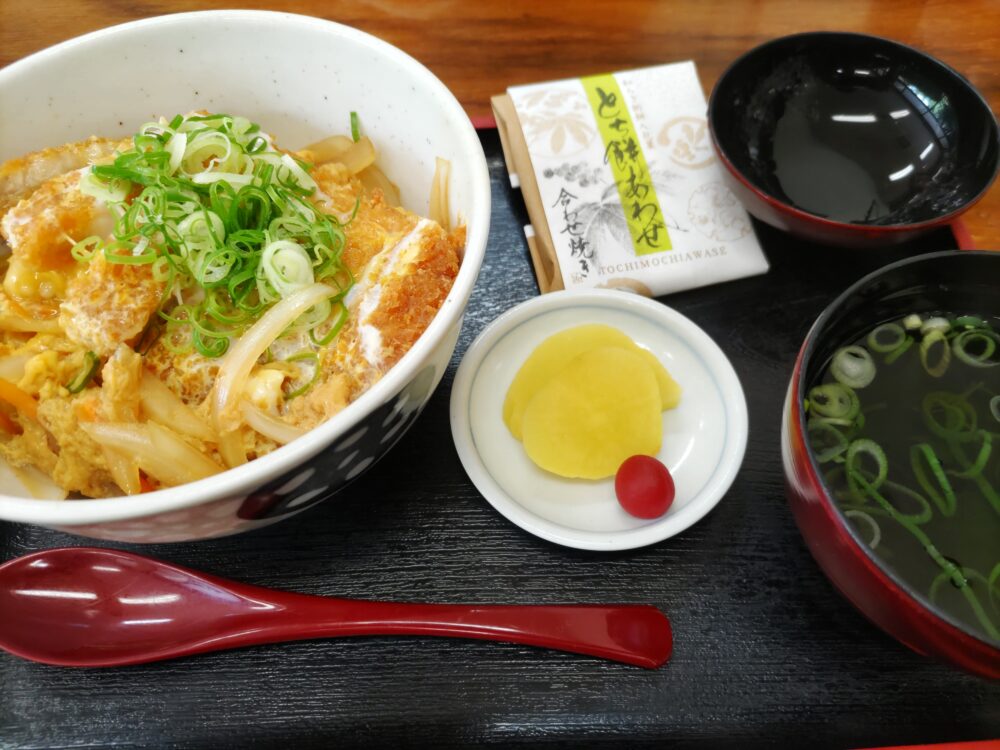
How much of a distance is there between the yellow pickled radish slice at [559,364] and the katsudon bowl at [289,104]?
8.8 inches

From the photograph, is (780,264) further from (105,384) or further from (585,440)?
(105,384)

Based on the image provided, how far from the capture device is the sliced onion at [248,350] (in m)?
1.22

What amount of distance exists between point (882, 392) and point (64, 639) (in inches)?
58.2

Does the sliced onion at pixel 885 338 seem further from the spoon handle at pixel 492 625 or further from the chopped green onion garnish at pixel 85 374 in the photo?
the chopped green onion garnish at pixel 85 374

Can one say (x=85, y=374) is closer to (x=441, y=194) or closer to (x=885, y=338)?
(x=441, y=194)

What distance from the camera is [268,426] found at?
48.0 inches

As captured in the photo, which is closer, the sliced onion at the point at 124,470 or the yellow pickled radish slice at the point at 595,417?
the sliced onion at the point at 124,470

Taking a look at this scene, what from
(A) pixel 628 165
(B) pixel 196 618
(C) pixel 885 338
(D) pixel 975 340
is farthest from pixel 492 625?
(A) pixel 628 165

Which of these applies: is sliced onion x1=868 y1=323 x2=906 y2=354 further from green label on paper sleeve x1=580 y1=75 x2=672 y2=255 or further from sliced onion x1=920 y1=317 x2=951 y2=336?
green label on paper sleeve x1=580 y1=75 x2=672 y2=255

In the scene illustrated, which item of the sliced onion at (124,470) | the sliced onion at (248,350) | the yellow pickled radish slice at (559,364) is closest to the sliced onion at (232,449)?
the sliced onion at (248,350)

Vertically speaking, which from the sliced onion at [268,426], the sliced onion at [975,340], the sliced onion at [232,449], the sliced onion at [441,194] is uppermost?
the sliced onion at [441,194]

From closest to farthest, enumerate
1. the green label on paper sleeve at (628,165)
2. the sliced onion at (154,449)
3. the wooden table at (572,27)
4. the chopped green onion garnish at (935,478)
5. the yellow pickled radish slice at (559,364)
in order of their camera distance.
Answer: the sliced onion at (154,449), the chopped green onion garnish at (935,478), the yellow pickled radish slice at (559,364), the green label on paper sleeve at (628,165), the wooden table at (572,27)

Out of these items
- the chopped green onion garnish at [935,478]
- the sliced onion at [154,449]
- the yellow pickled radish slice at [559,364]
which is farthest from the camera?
the yellow pickled radish slice at [559,364]

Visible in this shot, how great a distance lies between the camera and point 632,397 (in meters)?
1.45
